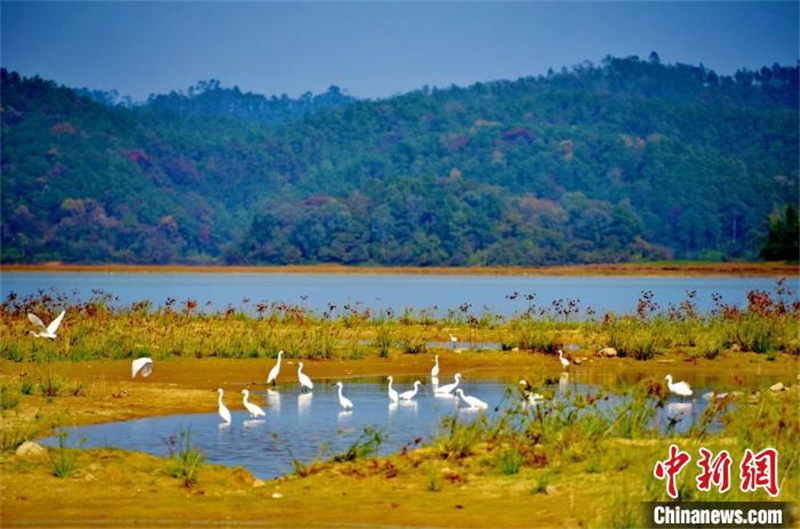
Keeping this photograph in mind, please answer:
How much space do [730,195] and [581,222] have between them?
19.7 m

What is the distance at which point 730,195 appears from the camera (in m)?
144

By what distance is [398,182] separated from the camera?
13612 cm

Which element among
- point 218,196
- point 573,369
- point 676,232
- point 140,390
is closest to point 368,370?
point 573,369

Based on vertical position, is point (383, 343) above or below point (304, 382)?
above

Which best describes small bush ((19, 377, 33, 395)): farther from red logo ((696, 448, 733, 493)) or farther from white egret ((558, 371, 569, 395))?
red logo ((696, 448, 733, 493))

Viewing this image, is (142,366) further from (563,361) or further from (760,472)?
(760,472)

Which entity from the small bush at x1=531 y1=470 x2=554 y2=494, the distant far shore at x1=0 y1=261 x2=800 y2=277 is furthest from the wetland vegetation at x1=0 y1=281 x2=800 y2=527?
the distant far shore at x1=0 y1=261 x2=800 y2=277

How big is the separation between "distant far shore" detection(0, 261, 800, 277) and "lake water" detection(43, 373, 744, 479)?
264 feet

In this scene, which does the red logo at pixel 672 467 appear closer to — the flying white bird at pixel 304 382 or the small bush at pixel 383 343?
the flying white bird at pixel 304 382

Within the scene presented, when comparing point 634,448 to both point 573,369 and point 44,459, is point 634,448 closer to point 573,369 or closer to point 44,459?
point 44,459

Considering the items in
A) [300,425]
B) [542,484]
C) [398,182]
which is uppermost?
[398,182]

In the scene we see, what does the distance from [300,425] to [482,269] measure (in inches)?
3928

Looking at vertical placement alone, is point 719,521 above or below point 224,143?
below

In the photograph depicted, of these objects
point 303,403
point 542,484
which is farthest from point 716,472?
point 303,403
